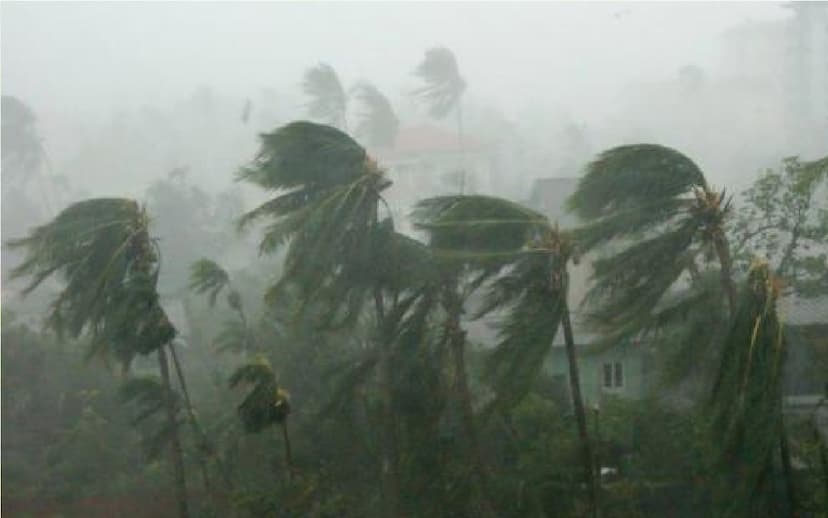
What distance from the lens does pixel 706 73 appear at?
47.5 metres

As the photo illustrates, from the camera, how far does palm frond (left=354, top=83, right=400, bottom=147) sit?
101 feet

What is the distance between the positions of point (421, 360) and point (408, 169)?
988 inches

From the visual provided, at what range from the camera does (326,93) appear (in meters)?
30.9

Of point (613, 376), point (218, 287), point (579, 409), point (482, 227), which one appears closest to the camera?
point (482, 227)

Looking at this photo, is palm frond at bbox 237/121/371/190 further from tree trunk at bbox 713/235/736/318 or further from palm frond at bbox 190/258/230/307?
palm frond at bbox 190/258/230/307

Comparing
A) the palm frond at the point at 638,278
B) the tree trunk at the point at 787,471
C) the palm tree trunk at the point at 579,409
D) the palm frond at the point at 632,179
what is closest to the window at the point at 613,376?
the palm tree trunk at the point at 579,409

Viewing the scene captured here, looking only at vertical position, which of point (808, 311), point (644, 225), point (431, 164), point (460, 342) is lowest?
point (808, 311)

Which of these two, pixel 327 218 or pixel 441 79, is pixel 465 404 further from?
pixel 441 79

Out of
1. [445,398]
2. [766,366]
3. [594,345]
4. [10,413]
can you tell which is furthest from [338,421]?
[10,413]

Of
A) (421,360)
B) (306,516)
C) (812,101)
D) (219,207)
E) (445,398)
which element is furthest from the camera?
(812,101)

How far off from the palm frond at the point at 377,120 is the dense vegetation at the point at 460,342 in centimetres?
1891

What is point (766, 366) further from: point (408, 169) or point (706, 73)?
point (706, 73)

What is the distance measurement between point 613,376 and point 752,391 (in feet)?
30.8

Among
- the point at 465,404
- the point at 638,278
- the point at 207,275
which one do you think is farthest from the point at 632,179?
the point at 207,275
